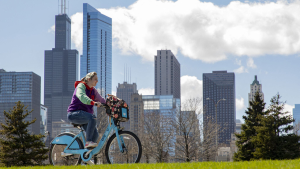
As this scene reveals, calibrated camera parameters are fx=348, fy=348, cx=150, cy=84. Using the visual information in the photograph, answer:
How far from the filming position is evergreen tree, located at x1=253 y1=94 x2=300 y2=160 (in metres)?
26.5

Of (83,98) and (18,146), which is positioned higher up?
(83,98)

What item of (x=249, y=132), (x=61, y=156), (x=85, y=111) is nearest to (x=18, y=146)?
(x=61, y=156)

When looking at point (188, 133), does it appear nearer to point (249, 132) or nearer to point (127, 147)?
point (249, 132)

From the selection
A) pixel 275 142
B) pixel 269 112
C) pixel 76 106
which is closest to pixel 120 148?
pixel 76 106

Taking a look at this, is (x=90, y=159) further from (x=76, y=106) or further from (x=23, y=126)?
(x=23, y=126)

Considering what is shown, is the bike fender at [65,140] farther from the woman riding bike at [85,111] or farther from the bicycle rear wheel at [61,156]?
the woman riding bike at [85,111]

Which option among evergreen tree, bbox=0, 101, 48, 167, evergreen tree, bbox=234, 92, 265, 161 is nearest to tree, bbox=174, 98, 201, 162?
evergreen tree, bbox=234, 92, 265, 161

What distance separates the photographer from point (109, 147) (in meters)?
8.05

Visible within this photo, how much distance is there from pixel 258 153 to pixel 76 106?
21883 mm

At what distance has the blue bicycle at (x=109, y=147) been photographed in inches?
310

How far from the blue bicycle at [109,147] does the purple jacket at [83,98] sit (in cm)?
45

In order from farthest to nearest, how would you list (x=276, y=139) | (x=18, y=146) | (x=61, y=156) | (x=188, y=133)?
(x=188, y=133) < (x=276, y=139) < (x=18, y=146) < (x=61, y=156)

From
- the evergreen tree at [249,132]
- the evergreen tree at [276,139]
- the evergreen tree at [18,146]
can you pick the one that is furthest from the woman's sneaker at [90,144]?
the evergreen tree at [249,132]

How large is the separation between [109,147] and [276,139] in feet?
72.7
